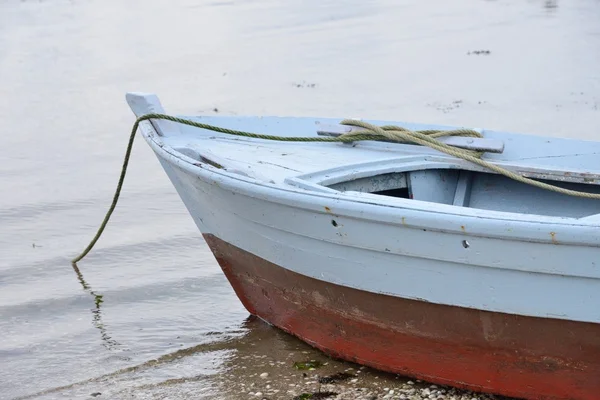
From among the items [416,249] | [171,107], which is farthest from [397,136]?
[171,107]

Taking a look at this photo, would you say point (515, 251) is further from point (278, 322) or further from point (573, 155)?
point (278, 322)

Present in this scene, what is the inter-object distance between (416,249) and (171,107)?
878cm

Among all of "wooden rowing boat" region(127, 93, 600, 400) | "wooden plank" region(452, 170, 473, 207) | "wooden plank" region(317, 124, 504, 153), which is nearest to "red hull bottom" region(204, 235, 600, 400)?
"wooden rowing boat" region(127, 93, 600, 400)

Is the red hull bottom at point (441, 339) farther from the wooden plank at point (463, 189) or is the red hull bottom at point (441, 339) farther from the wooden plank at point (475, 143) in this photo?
the wooden plank at point (475, 143)

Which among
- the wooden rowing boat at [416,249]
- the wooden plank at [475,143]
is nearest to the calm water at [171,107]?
the wooden rowing boat at [416,249]

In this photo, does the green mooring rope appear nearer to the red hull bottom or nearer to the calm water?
the red hull bottom

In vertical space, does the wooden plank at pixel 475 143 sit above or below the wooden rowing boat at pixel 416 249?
above

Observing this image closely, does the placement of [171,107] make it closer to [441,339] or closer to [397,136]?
[397,136]

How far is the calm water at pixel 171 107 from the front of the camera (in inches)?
245

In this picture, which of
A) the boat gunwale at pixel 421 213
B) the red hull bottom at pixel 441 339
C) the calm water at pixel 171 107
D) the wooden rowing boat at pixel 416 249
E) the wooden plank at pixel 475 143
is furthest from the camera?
the calm water at pixel 171 107

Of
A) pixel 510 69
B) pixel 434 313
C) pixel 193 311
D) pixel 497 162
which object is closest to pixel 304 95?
pixel 510 69

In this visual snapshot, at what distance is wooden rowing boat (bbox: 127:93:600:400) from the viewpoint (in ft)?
14.1

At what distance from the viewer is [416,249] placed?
4.51 m

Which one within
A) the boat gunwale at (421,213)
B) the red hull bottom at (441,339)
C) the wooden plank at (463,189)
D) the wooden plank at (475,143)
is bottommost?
the red hull bottom at (441,339)
